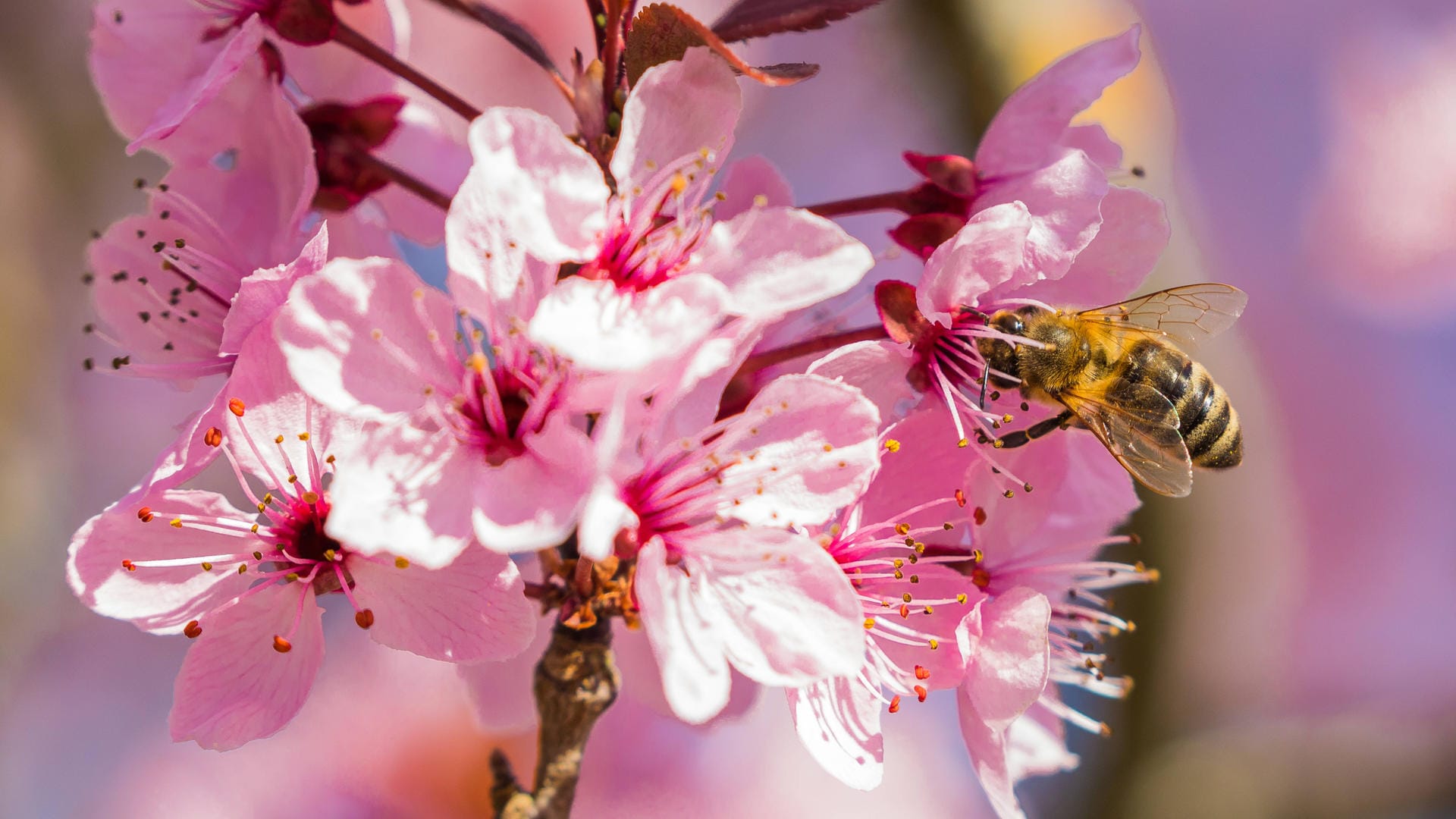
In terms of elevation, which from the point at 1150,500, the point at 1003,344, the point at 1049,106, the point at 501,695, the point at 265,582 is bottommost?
the point at 1150,500

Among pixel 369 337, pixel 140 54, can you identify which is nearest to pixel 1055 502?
pixel 369 337

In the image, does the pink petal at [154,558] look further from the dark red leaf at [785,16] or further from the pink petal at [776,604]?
the dark red leaf at [785,16]

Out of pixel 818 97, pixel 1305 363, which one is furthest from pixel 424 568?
pixel 1305 363

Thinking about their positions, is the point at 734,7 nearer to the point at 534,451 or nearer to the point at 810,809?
the point at 534,451

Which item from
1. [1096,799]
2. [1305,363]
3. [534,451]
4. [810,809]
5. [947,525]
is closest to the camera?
[534,451]

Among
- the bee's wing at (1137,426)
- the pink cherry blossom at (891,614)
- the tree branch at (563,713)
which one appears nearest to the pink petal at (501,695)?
the tree branch at (563,713)

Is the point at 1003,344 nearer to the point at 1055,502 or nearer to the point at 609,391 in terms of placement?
the point at 1055,502

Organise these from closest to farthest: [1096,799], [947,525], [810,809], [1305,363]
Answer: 1. [947,525]
2. [1096,799]
3. [810,809]
4. [1305,363]
